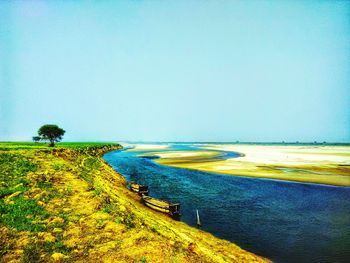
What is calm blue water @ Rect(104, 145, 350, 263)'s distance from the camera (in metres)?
15.6

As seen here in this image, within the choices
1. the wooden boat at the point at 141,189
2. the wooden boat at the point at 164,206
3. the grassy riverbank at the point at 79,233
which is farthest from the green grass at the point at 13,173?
the wooden boat at the point at 141,189

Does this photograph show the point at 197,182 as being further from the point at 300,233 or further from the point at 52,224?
the point at 52,224

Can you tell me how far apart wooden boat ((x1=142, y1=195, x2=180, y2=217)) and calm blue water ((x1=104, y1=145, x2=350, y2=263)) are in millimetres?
1444

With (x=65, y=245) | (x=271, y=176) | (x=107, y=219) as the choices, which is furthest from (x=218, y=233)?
(x=271, y=176)

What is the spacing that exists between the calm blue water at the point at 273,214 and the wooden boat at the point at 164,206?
1.44 meters

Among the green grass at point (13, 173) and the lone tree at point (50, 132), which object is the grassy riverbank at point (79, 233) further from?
the lone tree at point (50, 132)

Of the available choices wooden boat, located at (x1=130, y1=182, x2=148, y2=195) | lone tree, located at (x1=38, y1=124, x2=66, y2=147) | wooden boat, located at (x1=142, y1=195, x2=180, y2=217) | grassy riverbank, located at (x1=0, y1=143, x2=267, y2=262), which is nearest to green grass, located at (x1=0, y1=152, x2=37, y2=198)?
grassy riverbank, located at (x1=0, y1=143, x2=267, y2=262)

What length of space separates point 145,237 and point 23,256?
549 cm

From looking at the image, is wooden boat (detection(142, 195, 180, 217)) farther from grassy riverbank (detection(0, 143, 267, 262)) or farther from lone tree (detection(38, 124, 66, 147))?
lone tree (detection(38, 124, 66, 147))

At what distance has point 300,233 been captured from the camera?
17922 millimetres

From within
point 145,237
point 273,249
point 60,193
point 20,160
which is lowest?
point 273,249

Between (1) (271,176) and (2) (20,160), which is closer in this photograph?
(2) (20,160)

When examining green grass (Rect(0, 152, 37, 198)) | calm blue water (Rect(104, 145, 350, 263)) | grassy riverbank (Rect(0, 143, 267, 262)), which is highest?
green grass (Rect(0, 152, 37, 198))

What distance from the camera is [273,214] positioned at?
22.2 meters
